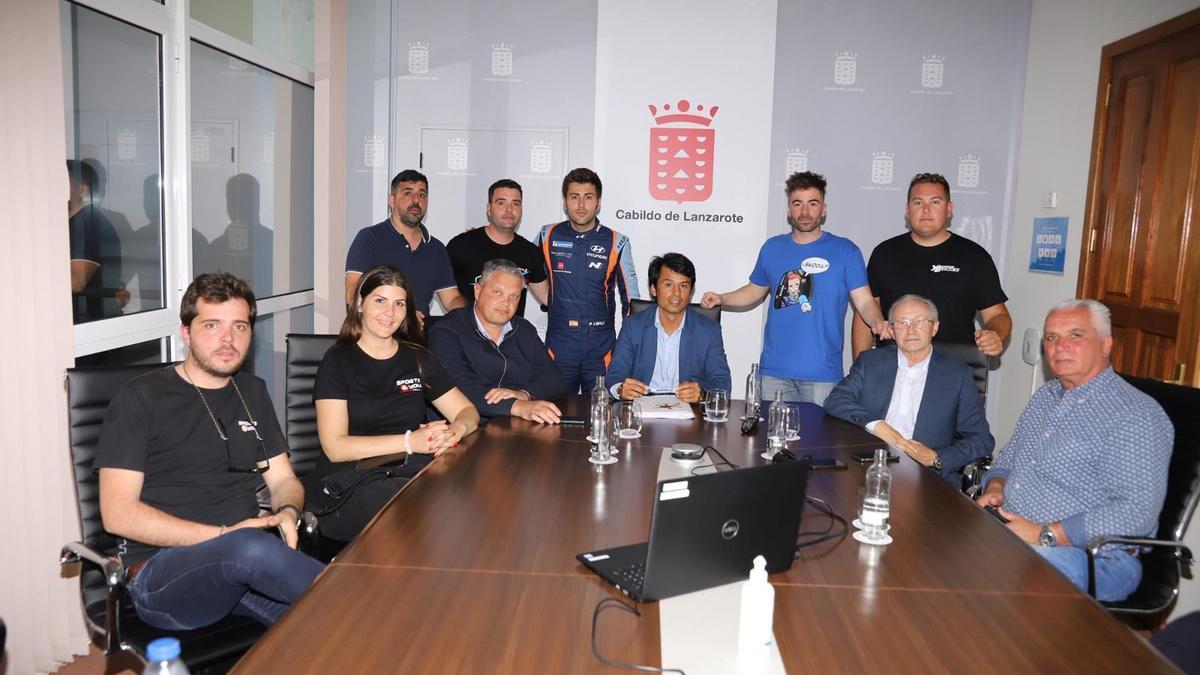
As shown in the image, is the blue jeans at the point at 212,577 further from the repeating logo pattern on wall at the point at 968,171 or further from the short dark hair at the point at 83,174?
the repeating logo pattern on wall at the point at 968,171

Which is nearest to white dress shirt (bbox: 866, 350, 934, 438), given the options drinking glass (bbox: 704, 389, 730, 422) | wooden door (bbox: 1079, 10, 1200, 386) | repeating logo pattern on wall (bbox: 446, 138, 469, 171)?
drinking glass (bbox: 704, 389, 730, 422)

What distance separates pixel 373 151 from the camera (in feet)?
18.9

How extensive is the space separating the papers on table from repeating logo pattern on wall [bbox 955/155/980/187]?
320 centimetres

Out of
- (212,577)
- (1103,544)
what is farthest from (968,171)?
(212,577)

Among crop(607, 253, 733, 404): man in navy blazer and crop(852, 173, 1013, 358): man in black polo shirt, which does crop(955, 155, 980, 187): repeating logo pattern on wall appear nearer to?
crop(852, 173, 1013, 358): man in black polo shirt

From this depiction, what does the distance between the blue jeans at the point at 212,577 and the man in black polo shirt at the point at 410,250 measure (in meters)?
2.49

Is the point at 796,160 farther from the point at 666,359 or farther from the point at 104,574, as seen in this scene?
the point at 104,574

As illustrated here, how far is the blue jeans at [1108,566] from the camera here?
246 cm

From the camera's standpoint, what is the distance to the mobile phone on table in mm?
2762

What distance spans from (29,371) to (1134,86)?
503 cm

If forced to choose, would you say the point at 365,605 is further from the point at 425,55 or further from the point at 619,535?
the point at 425,55

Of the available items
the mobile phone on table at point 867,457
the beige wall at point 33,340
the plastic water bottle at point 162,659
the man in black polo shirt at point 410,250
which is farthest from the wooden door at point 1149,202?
the beige wall at point 33,340

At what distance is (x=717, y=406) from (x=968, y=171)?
338 centimetres

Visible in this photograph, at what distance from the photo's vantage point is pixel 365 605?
1619 mm
